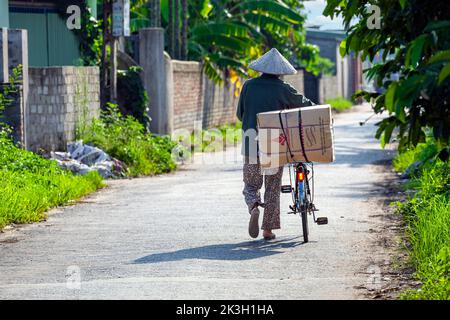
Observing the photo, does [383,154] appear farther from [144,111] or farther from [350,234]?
[350,234]

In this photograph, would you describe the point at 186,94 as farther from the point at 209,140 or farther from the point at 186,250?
the point at 186,250

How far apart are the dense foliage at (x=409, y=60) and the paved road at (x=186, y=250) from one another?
191cm

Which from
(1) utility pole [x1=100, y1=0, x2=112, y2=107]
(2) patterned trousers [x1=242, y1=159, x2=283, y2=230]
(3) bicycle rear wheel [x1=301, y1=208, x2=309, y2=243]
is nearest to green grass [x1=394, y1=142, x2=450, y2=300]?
(3) bicycle rear wheel [x1=301, y1=208, x2=309, y2=243]

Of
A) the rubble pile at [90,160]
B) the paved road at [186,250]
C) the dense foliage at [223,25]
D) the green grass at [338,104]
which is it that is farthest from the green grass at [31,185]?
the green grass at [338,104]

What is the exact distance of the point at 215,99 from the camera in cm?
3312

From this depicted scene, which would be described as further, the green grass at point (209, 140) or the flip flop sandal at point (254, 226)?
the green grass at point (209, 140)

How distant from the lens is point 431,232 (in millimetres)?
9758

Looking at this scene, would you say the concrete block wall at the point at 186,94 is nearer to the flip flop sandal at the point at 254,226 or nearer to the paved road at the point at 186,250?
the paved road at the point at 186,250

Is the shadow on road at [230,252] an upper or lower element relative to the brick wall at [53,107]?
lower

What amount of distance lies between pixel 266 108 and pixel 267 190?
33.2 inches

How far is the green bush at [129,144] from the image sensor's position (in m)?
19.4

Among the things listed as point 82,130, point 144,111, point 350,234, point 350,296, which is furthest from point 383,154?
point 350,296

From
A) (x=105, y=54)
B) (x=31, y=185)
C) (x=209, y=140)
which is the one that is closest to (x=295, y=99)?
(x=31, y=185)
